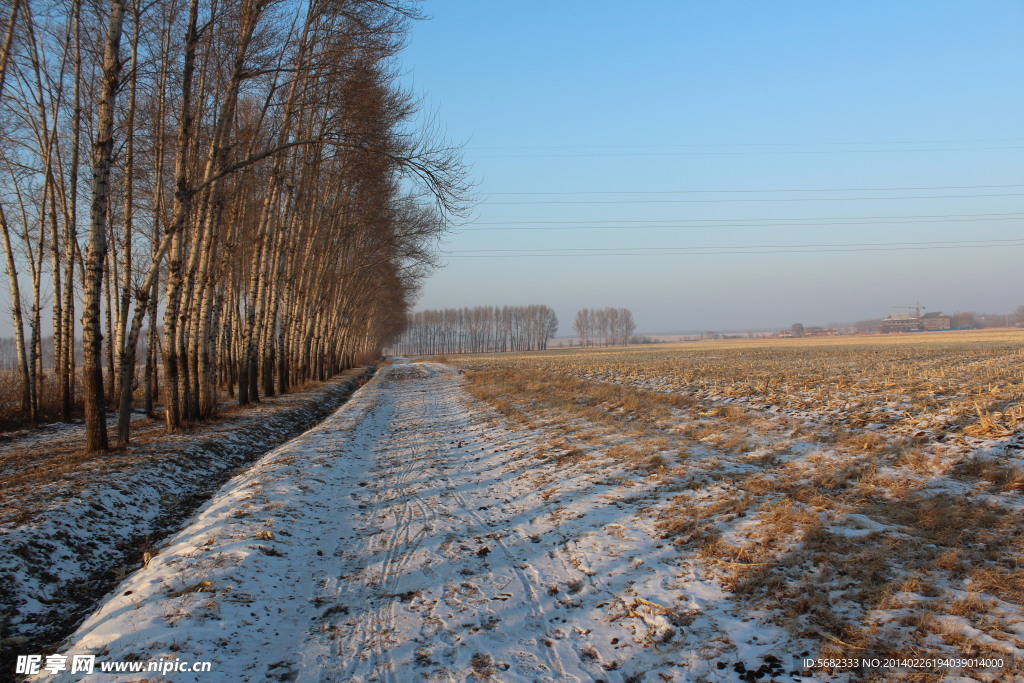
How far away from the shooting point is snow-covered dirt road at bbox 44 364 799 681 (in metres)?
3.76

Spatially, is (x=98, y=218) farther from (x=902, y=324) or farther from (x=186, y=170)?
(x=902, y=324)

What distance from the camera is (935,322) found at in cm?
12962

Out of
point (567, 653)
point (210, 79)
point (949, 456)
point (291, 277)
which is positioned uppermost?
point (210, 79)

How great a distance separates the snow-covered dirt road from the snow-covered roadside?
422mm

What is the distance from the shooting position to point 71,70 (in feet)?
44.8

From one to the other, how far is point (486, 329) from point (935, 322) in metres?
114

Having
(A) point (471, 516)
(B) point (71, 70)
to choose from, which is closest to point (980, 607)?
(A) point (471, 516)

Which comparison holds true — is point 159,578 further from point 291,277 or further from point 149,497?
point 291,277

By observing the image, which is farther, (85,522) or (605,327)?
(605,327)

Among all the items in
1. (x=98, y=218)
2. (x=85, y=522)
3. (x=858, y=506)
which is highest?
(x=98, y=218)

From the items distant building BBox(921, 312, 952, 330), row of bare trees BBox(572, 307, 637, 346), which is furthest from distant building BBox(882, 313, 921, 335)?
row of bare trees BBox(572, 307, 637, 346)

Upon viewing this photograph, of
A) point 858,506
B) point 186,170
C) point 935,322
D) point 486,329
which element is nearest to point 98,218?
point 186,170

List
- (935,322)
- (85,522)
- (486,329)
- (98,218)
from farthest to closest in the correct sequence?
(486,329)
(935,322)
(98,218)
(85,522)

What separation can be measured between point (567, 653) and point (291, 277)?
21694mm
